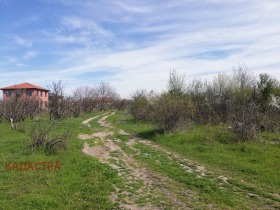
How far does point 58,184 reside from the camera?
21.9 ft

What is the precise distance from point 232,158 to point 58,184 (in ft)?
20.6

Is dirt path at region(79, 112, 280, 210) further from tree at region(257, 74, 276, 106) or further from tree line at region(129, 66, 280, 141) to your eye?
tree at region(257, 74, 276, 106)

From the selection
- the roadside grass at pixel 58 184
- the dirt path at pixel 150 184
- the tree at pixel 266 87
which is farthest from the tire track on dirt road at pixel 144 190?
the tree at pixel 266 87

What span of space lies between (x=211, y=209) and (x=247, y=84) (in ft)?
64.7

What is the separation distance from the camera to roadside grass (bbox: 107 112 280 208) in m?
6.41

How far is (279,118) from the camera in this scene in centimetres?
1365

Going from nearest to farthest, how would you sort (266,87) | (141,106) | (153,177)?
(153,177), (266,87), (141,106)

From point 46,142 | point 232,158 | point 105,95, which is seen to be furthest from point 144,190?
point 105,95

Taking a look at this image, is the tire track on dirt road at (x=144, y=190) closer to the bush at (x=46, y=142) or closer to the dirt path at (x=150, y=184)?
the dirt path at (x=150, y=184)

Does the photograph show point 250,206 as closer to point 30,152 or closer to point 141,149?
point 141,149

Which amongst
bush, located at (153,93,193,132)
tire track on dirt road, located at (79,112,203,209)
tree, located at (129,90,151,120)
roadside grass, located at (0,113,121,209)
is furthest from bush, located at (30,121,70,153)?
tree, located at (129,90,151,120)
